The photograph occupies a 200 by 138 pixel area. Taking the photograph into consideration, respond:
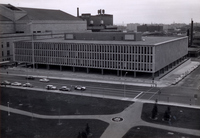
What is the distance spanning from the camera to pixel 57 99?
49.7 metres

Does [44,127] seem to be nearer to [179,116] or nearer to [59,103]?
[59,103]

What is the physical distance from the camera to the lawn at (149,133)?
105 feet

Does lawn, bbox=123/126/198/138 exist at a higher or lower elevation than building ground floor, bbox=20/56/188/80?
lower

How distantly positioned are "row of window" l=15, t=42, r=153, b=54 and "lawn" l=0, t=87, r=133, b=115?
23.4 m

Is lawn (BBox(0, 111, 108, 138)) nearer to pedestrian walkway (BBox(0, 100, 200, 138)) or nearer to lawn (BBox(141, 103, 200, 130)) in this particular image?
pedestrian walkway (BBox(0, 100, 200, 138))

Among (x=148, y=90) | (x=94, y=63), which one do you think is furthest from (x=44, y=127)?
(x=94, y=63)

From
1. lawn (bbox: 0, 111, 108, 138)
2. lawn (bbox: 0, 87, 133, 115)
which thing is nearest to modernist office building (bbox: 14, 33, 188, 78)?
lawn (bbox: 0, 87, 133, 115)

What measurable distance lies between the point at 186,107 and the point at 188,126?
30.1 feet

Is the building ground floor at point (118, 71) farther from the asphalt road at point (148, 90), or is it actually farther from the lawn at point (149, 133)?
the lawn at point (149, 133)

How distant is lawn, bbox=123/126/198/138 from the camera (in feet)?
105

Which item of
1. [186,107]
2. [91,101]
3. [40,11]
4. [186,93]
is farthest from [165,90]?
[40,11]

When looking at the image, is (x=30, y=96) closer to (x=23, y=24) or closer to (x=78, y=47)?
(x=78, y=47)

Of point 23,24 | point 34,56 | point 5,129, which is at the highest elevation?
point 23,24

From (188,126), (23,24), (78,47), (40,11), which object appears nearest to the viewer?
(188,126)
